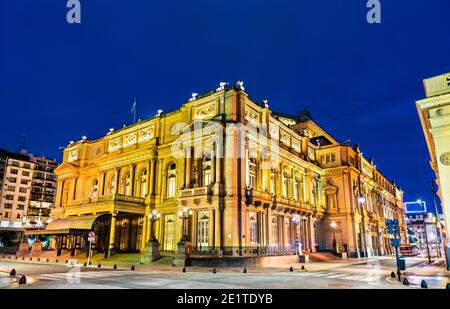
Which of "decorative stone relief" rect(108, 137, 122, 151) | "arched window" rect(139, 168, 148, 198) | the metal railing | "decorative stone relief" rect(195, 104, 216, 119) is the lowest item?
the metal railing

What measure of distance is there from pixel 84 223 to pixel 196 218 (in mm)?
13135

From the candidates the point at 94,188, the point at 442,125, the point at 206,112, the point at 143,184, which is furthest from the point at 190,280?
the point at 94,188

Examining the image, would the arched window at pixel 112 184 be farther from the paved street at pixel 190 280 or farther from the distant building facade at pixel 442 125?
the distant building facade at pixel 442 125

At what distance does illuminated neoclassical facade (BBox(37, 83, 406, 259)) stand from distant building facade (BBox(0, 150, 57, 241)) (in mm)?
43848

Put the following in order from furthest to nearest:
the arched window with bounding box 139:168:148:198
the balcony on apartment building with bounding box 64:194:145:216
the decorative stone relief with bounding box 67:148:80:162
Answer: the decorative stone relief with bounding box 67:148:80:162 → the arched window with bounding box 139:168:148:198 → the balcony on apartment building with bounding box 64:194:145:216

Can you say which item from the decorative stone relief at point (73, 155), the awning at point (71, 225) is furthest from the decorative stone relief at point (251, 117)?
the decorative stone relief at point (73, 155)

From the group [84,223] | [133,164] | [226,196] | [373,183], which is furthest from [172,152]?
[373,183]

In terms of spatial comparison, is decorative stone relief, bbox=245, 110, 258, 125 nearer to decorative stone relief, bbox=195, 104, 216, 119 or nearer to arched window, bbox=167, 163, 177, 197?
decorative stone relief, bbox=195, 104, 216, 119

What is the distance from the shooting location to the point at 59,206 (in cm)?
5244

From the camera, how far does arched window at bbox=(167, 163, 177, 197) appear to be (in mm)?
40375

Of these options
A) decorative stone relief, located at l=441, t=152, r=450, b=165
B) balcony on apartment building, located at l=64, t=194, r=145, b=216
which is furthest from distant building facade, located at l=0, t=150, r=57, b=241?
decorative stone relief, located at l=441, t=152, r=450, b=165

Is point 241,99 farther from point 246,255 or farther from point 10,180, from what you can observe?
point 10,180
